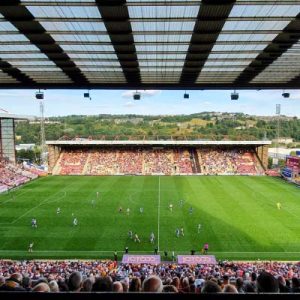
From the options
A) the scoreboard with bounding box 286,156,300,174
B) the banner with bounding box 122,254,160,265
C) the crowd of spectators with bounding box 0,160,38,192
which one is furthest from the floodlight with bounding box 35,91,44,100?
the scoreboard with bounding box 286,156,300,174

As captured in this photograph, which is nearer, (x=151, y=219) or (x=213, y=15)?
(x=213, y=15)

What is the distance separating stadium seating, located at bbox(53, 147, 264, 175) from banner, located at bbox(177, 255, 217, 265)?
42582 mm

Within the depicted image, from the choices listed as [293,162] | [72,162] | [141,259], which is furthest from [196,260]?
[72,162]

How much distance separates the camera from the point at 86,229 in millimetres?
31297

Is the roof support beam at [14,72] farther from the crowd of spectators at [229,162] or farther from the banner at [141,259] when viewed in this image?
the crowd of spectators at [229,162]

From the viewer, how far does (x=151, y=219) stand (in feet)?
113

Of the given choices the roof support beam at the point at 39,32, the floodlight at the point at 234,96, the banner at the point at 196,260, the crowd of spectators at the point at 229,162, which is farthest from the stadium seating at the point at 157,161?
the roof support beam at the point at 39,32

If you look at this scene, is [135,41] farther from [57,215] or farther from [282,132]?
[282,132]

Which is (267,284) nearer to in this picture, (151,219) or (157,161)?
(151,219)

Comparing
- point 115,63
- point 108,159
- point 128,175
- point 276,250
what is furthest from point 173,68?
point 108,159

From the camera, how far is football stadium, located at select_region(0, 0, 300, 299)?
9.11 meters

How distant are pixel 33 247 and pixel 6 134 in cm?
4353

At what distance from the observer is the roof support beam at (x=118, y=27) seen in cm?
901

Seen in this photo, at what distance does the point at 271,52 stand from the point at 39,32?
26.2ft
